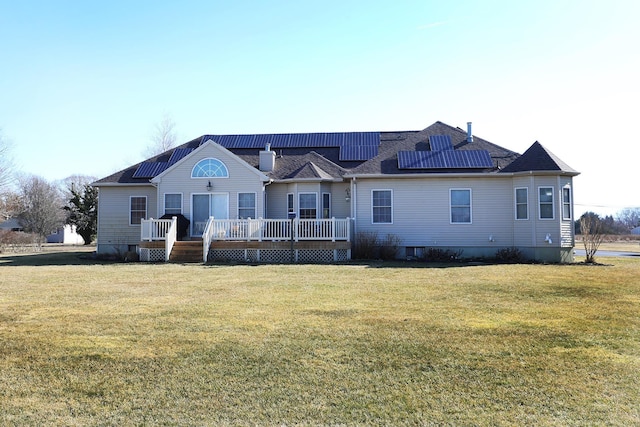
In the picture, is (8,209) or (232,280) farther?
(8,209)

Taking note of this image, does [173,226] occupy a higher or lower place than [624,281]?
higher

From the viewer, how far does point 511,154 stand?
20.6 m

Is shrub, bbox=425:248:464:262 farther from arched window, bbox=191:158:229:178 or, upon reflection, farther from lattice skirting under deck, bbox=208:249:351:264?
arched window, bbox=191:158:229:178

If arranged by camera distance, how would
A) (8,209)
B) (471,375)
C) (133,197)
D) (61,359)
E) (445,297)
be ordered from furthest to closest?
1. (8,209)
2. (133,197)
3. (445,297)
4. (61,359)
5. (471,375)

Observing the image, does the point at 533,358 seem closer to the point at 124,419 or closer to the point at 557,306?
the point at 557,306

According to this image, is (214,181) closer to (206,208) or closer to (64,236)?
(206,208)

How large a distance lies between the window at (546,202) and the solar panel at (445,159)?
224 centimetres

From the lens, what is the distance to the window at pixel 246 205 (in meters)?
20.0

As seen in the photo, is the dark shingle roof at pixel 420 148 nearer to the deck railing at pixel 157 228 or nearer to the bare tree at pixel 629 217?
the deck railing at pixel 157 228

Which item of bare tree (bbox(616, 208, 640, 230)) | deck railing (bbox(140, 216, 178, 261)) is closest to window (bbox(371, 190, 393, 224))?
deck railing (bbox(140, 216, 178, 261))

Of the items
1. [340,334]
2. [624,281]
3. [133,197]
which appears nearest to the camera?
[340,334]

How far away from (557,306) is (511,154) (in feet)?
45.4

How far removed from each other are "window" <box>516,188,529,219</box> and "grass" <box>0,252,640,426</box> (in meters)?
9.12

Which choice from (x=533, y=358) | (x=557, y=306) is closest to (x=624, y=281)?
(x=557, y=306)
